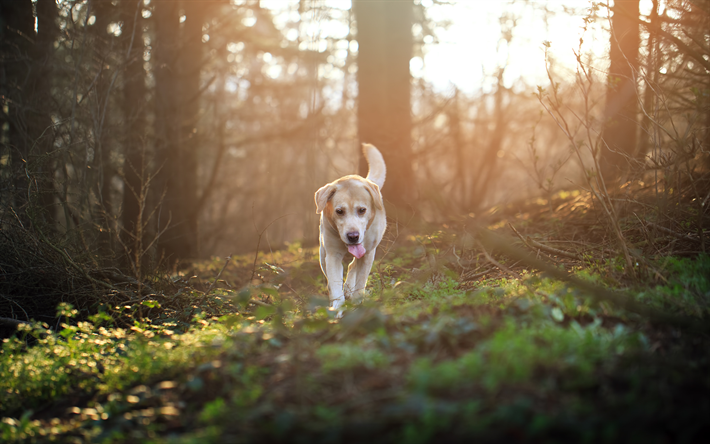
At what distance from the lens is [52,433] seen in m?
2.58

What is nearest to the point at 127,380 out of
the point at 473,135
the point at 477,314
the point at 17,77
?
the point at 477,314

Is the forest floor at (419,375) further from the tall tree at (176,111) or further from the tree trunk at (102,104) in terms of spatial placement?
the tall tree at (176,111)

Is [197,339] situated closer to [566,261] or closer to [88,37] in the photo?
[566,261]

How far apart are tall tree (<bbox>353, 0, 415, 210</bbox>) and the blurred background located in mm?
27

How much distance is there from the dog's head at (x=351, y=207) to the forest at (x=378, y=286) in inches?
26.1

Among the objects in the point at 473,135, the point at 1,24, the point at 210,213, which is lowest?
the point at 210,213

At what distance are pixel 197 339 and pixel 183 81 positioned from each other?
8963mm

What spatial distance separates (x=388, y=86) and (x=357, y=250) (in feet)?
15.5

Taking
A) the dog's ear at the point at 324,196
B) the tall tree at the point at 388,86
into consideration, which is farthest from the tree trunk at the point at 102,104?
the tall tree at the point at 388,86

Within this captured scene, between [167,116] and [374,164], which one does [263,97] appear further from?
[374,164]

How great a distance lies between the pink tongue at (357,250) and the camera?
4.99m

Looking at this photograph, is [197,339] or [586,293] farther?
[197,339]

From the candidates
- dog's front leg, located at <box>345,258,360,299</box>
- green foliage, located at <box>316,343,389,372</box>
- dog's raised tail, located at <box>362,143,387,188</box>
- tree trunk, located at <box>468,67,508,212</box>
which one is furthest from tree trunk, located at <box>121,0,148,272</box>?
tree trunk, located at <box>468,67,508,212</box>

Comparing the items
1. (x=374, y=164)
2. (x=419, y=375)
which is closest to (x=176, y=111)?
(x=374, y=164)
